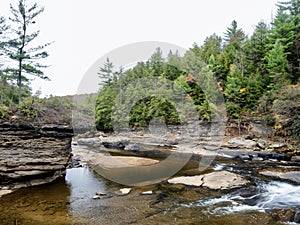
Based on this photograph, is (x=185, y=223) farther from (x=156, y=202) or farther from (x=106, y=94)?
(x=106, y=94)

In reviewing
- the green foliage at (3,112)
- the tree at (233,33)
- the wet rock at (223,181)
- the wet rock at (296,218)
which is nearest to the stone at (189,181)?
the wet rock at (223,181)

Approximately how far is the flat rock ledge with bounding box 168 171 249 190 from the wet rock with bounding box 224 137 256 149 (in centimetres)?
1238

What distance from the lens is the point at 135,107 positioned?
146ft

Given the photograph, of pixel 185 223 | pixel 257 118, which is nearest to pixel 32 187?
pixel 185 223

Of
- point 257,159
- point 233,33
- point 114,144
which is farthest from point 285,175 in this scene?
point 233,33

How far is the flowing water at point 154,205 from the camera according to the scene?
8698 millimetres

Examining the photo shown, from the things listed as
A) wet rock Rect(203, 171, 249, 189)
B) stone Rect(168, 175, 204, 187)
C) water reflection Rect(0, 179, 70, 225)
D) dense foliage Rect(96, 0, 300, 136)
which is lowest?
water reflection Rect(0, 179, 70, 225)

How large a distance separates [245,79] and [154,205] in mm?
30772

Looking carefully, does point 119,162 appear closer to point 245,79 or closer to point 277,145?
point 277,145

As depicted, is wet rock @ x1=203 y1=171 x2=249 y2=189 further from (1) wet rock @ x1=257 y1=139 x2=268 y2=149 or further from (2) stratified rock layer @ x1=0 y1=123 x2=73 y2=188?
(1) wet rock @ x1=257 y1=139 x2=268 y2=149

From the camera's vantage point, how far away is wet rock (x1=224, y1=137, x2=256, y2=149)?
25136 millimetres

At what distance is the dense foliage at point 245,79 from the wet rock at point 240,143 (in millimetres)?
3744

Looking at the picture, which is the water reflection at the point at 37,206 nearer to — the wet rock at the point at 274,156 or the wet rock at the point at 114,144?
the wet rock at the point at 274,156

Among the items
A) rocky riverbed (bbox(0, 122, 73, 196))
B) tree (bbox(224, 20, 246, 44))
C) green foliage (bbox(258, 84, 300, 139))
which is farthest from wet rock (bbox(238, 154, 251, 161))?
tree (bbox(224, 20, 246, 44))
